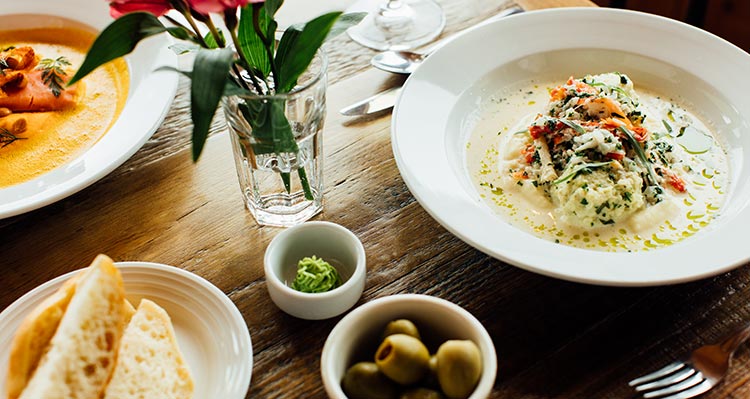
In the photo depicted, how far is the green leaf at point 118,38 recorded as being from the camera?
3.68 feet

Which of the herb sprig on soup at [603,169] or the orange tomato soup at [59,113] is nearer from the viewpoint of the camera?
the herb sprig on soup at [603,169]

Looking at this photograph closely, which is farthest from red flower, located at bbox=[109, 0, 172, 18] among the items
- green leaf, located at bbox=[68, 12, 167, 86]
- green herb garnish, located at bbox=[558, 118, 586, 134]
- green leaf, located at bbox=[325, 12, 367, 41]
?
green herb garnish, located at bbox=[558, 118, 586, 134]

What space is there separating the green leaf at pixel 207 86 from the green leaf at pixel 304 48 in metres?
0.19

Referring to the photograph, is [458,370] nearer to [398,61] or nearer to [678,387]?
[678,387]

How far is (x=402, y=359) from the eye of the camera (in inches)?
43.5

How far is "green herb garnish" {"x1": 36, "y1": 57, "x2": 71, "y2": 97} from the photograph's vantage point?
1.84 m

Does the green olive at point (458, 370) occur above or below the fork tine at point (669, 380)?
above

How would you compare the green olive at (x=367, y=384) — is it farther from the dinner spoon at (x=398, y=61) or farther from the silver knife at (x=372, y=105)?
the dinner spoon at (x=398, y=61)

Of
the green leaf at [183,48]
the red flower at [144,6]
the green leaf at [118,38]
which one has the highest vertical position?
the red flower at [144,6]

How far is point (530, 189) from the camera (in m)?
1.58

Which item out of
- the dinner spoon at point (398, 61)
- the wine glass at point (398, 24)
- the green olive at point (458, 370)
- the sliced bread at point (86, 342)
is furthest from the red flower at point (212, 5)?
the wine glass at point (398, 24)

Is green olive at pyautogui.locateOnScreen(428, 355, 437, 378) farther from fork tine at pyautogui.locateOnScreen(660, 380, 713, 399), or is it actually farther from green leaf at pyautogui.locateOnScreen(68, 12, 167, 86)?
green leaf at pyautogui.locateOnScreen(68, 12, 167, 86)

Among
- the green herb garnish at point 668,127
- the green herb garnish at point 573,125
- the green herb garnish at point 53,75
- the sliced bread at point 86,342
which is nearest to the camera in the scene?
the sliced bread at point 86,342

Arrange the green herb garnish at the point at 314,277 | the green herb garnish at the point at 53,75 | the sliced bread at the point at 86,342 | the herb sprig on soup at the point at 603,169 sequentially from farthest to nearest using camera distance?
the green herb garnish at the point at 53,75 → the herb sprig on soup at the point at 603,169 → the green herb garnish at the point at 314,277 → the sliced bread at the point at 86,342
